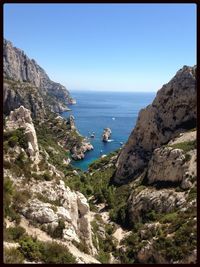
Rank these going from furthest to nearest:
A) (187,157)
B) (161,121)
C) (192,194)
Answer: (161,121) < (187,157) < (192,194)

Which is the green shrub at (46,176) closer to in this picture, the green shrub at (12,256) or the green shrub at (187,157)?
the green shrub at (12,256)

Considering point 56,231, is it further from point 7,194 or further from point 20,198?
point 7,194

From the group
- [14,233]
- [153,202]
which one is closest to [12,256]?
[14,233]

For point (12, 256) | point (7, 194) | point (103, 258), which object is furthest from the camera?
point (103, 258)

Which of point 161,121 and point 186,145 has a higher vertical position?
point 161,121

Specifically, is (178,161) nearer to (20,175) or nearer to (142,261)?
(142,261)

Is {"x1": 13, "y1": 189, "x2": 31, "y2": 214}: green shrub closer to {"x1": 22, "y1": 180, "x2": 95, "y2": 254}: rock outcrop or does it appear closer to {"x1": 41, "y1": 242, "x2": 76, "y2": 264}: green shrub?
{"x1": 22, "y1": 180, "x2": 95, "y2": 254}: rock outcrop
